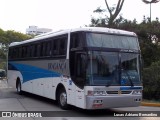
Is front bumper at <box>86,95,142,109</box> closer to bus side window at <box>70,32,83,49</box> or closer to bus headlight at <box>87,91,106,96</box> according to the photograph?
bus headlight at <box>87,91,106,96</box>

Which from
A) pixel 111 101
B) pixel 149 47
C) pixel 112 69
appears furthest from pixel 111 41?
pixel 149 47

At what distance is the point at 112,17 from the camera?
2922cm

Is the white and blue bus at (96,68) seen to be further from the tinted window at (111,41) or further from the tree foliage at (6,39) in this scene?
the tree foliage at (6,39)

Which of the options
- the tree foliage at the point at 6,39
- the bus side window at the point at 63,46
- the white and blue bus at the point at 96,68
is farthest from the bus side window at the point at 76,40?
the tree foliage at the point at 6,39

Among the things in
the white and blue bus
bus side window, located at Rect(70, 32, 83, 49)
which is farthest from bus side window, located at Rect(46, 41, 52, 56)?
bus side window, located at Rect(70, 32, 83, 49)

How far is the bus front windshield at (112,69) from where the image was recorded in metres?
12.5

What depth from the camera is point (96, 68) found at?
495 inches

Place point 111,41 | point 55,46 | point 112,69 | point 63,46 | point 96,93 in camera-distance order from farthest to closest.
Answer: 1. point 55,46
2. point 63,46
3. point 111,41
4. point 112,69
5. point 96,93

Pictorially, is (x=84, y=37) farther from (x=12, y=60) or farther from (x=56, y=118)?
(x=12, y=60)

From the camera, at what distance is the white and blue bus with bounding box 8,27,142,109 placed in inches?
490

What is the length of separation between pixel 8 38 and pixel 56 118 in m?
53.7

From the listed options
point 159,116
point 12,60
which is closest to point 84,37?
point 159,116

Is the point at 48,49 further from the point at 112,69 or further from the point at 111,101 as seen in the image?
the point at 111,101

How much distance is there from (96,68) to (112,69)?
65cm
